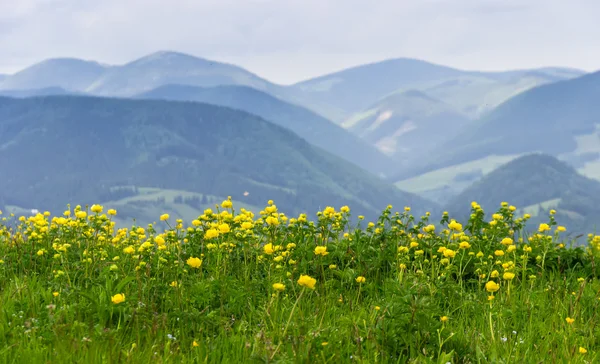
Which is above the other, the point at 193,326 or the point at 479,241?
the point at 479,241

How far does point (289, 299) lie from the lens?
630cm

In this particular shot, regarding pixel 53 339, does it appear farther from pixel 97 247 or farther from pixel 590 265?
pixel 590 265

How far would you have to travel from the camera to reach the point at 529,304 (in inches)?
249

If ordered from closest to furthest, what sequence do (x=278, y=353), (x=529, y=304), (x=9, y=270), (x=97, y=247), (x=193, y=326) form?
(x=278, y=353) < (x=193, y=326) < (x=529, y=304) < (x=9, y=270) < (x=97, y=247)

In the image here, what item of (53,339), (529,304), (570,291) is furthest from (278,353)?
(570,291)

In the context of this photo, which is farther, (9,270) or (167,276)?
(9,270)

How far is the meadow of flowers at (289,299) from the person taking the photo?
4.69m

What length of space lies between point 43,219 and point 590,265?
8109mm

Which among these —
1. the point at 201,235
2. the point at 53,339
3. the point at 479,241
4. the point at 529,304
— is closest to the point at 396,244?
the point at 479,241

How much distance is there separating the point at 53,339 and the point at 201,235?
299 centimetres

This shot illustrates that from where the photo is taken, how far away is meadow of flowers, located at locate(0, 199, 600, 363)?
4.69 meters

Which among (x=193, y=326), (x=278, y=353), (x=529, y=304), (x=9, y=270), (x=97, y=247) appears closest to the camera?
(x=278, y=353)

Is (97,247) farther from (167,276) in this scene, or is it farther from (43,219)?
(167,276)

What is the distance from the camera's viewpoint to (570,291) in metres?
7.29
